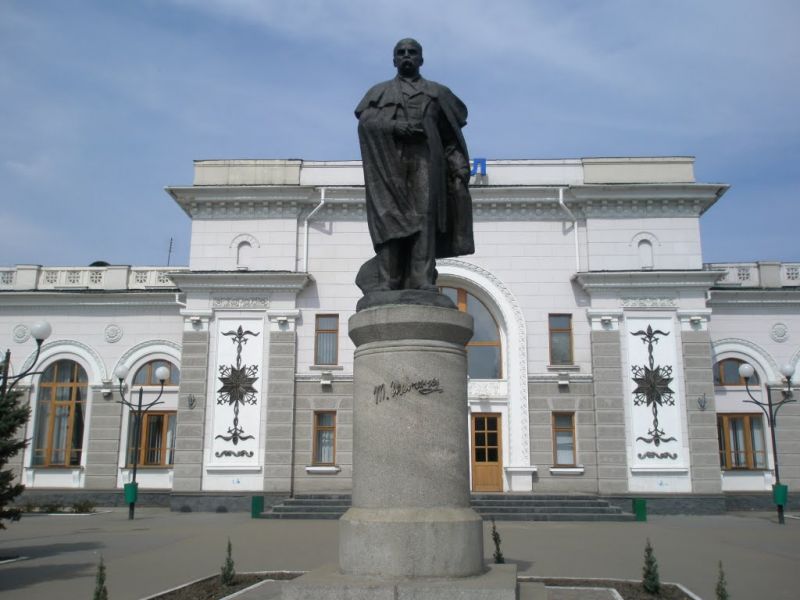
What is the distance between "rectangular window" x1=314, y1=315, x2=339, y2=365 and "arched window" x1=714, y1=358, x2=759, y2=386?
44.3 feet

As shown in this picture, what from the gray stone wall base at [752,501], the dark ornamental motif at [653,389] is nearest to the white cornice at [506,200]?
the dark ornamental motif at [653,389]

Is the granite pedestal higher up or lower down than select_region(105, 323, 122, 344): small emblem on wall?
lower down

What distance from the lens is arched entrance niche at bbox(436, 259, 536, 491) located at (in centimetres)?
2342

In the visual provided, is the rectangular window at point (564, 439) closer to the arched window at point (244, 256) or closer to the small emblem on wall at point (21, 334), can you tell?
the arched window at point (244, 256)

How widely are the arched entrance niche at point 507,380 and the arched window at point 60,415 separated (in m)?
14.2

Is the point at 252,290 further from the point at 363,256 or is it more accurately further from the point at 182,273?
the point at 363,256

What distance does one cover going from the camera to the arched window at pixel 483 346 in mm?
24766

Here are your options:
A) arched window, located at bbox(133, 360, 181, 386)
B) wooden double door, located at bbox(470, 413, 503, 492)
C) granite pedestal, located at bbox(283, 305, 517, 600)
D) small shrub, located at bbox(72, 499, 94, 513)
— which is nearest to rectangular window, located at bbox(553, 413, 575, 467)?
wooden double door, located at bbox(470, 413, 503, 492)

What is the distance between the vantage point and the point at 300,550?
13.6 meters

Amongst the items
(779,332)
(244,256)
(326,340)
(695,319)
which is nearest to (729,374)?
(779,332)

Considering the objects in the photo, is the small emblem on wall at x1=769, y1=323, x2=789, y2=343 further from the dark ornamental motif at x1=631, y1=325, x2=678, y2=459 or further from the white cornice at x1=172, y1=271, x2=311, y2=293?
the white cornice at x1=172, y1=271, x2=311, y2=293

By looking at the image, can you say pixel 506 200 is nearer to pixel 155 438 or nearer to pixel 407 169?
pixel 155 438

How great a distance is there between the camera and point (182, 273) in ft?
79.7

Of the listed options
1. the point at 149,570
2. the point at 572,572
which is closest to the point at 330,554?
the point at 149,570
